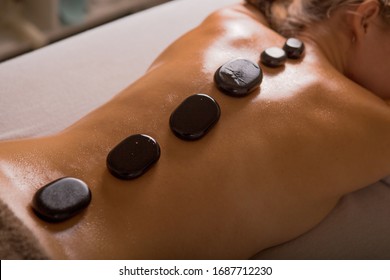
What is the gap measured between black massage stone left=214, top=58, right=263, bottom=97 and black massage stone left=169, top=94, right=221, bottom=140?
0.04 m

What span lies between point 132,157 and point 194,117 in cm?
11

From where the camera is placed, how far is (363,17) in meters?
0.96

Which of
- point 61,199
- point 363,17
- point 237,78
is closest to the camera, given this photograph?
point 61,199

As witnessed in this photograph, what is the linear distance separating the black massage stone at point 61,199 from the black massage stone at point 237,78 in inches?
10.5

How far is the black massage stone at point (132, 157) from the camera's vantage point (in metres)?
0.73

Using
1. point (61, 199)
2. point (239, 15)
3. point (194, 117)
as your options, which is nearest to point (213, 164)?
point (194, 117)

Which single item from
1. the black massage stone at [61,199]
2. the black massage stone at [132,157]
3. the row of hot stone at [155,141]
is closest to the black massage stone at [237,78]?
the row of hot stone at [155,141]

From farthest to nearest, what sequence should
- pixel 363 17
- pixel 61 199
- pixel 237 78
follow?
pixel 363 17 < pixel 237 78 < pixel 61 199

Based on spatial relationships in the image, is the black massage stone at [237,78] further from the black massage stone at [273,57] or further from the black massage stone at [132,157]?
the black massage stone at [132,157]

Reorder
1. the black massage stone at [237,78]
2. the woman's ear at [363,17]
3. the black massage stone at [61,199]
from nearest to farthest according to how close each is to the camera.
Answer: the black massage stone at [61,199] < the black massage stone at [237,78] < the woman's ear at [363,17]

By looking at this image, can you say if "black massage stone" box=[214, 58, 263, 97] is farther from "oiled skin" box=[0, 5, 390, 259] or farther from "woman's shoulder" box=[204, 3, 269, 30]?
"woman's shoulder" box=[204, 3, 269, 30]

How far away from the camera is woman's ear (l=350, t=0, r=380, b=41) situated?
3.09ft

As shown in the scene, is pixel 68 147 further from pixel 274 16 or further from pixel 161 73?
pixel 274 16

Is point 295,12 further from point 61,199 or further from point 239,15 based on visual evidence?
point 61,199
